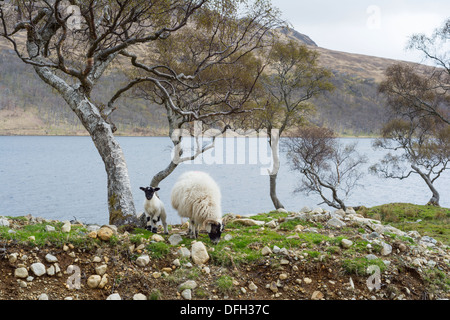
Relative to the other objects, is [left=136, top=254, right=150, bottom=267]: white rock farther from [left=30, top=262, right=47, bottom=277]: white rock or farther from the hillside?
the hillside

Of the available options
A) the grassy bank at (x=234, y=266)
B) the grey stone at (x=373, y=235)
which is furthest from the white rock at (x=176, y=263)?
the grey stone at (x=373, y=235)

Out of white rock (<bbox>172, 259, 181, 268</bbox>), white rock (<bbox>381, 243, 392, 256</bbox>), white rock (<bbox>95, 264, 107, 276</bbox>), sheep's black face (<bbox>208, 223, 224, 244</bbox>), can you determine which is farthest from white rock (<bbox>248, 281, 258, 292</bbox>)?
white rock (<bbox>381, 243, 392, 256</bbox>)

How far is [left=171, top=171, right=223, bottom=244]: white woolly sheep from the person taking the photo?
24.8 feet

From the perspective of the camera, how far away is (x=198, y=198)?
26.1 feet

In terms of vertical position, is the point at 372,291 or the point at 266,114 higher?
the point at 266,114

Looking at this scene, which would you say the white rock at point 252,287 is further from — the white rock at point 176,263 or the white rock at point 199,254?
the white rock at point 176,263

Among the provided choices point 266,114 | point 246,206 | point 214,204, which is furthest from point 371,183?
point 214,204

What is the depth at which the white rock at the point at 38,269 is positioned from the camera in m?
5.12

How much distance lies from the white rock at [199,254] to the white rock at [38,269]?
2.55 metres

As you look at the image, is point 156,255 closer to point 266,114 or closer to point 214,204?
point 214,204

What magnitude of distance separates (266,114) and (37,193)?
26.2m

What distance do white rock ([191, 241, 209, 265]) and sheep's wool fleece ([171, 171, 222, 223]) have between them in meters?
1.18

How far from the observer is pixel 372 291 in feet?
19.6

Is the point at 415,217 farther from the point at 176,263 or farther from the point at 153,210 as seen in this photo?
the point at 176,263
